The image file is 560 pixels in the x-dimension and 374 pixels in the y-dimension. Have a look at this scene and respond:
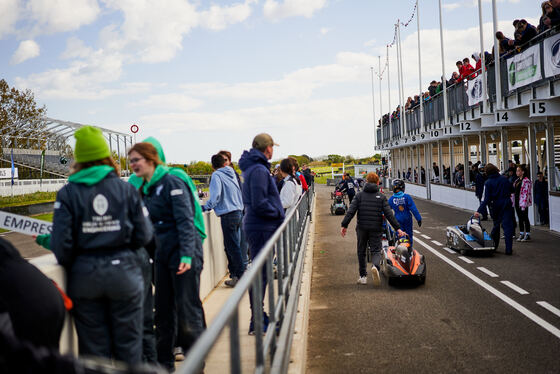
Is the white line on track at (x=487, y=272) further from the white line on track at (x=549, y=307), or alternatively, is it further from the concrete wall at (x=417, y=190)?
the concrete wall at (x=417, y=190)

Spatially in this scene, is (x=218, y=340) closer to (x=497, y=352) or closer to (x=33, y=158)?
(x=497, y=352)

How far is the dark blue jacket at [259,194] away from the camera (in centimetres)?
558

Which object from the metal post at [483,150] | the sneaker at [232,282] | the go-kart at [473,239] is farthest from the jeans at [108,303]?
the metal post at [483,150]

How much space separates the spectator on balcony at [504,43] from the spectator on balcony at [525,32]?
44.0 inches

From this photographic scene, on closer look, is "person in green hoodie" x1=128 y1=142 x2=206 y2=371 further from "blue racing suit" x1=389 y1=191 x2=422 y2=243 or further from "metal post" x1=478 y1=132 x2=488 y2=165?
"metal post" x1=478 y1=132 x2=488 y2=165

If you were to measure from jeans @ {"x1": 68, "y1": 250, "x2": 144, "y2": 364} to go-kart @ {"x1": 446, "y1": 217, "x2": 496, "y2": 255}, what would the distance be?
31.8ft

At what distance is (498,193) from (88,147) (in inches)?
415

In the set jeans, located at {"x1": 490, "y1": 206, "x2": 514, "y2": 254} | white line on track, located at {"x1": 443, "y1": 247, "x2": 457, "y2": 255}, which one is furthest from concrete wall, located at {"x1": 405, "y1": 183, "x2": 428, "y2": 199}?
jeans, located at {"x1": 490, "y1": 206, "x2": 514, "y2": 254}

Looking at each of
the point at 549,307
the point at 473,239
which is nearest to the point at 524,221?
the point at 473,239

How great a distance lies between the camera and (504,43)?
17625 millimetres

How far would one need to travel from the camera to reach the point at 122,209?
3385 millimetres

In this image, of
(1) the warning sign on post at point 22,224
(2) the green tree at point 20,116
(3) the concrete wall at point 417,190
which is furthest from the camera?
(2) the green tree at point 20,116

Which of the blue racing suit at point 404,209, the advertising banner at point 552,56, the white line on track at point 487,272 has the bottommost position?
the white line on track at point 487,272

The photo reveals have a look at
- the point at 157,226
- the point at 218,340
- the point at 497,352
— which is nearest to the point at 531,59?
the point at 497,352
